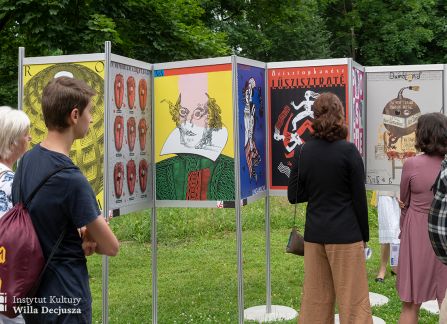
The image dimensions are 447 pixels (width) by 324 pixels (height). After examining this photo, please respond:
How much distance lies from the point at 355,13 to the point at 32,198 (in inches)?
944

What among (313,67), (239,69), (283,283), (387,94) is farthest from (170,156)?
(283,283)

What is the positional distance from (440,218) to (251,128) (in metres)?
2.68

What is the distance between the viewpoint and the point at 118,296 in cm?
716

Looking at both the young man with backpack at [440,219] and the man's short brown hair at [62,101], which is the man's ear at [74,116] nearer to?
the man's short brown hair at [62,101]

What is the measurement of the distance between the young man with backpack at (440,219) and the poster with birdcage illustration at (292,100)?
2672 millimetres

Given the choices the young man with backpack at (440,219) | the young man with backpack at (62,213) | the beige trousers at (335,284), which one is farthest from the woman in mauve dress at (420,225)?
the young man with backpack at (62,213)

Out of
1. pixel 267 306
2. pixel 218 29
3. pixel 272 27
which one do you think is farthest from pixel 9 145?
pixel 272 27

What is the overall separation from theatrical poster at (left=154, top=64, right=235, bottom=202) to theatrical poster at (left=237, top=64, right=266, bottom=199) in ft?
0.47

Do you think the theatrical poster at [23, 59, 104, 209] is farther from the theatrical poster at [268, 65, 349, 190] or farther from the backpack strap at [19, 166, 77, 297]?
the backpack strap at [19, 166, 77, 297]

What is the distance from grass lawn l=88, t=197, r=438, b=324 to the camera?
621cm

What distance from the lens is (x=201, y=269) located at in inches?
340

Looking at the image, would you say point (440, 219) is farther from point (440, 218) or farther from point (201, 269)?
point (201, 269)

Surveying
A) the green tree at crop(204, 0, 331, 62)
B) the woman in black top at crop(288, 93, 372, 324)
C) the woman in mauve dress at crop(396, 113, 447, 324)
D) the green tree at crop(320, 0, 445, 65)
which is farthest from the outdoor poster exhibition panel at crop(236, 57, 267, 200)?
the green tree at crop(320, 0, 445, 65)

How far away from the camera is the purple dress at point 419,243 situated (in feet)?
13.7
